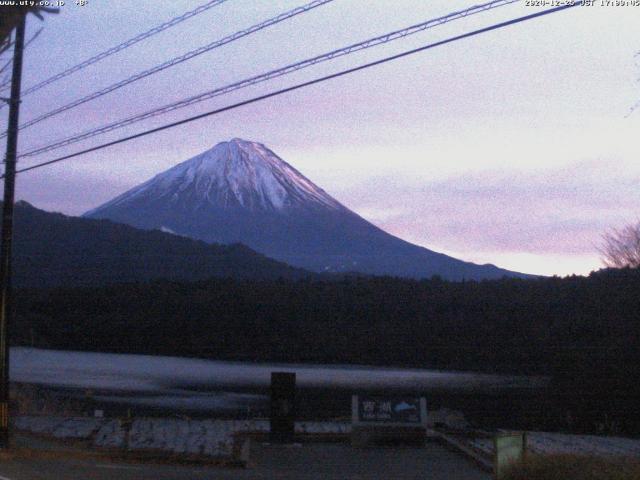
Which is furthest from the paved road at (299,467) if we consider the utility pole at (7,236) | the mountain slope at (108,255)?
the mountain slope at (108,255)

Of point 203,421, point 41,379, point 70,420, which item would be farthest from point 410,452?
point 41,379

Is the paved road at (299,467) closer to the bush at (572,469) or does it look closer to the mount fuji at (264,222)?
the bush at (572,469)

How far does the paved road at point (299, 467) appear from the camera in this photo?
1516 cm

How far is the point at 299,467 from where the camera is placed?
1798 centimetres

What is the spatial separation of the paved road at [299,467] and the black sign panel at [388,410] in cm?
69

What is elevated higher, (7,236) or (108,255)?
(108,255)

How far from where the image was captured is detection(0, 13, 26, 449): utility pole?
1747 cm

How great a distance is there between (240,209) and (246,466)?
119638mm

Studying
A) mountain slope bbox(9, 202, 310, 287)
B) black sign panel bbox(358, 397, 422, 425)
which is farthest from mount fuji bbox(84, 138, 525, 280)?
black sign panel bbox(358, 397, 422, 425)

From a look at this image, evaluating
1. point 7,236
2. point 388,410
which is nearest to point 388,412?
point 388,410

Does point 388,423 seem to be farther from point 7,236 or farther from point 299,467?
point 7,236

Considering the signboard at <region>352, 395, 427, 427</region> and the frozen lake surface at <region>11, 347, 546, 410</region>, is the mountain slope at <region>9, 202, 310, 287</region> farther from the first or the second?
the signboard at <region>352, 395, 427, 427</region>

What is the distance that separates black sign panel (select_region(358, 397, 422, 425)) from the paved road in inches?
27.2

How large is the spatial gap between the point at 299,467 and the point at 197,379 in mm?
28839
